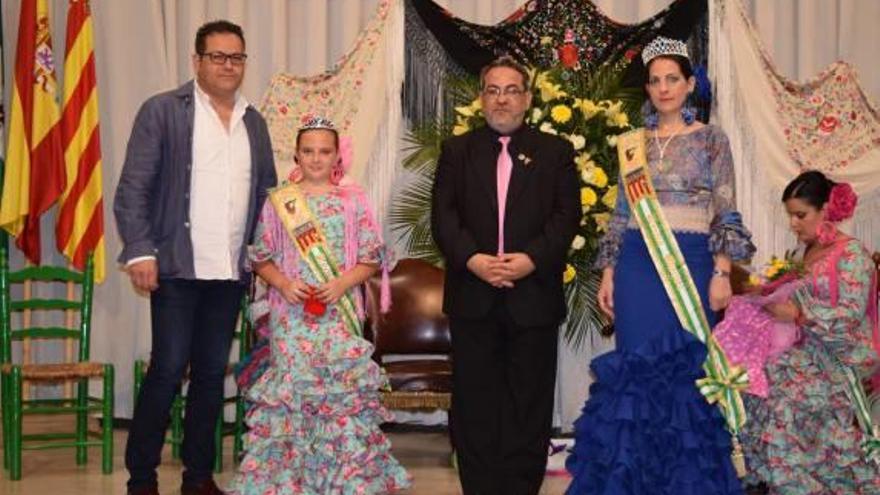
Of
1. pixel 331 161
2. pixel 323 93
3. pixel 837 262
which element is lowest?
pixel 837 262

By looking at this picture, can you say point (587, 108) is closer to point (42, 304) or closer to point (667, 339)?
point (667, 339)

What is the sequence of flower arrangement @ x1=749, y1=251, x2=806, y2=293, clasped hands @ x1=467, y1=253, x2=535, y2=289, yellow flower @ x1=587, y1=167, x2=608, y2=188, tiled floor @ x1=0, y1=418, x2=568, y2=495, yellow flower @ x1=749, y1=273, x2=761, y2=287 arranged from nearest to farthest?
1. clasped hands @ x1=467, y1=253, x2=535, y2=289
2. flower arrangement @ x1=749, y1=251, x2=806, y2=293
3. tiled floor @ x1=0, y1=418, x2=568, y2=495
4. yellow flower @ x1=749, y1=273, x2=761, y2=287
5. yellow flower @ x1=587, y1=167, x2=608, y2=188

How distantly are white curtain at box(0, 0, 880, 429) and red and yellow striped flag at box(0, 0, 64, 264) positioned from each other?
0.34m

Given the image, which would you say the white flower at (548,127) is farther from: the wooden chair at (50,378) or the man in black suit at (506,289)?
the wooden chair at (50,378)

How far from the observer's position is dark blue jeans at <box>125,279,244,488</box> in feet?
13.9

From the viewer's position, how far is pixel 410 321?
5656mm

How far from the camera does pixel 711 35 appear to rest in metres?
6.04

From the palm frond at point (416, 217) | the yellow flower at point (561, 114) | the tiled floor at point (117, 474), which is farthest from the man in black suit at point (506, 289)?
the palm frond at point (416, 217)

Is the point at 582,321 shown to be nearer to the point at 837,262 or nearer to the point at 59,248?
the point at 837,262

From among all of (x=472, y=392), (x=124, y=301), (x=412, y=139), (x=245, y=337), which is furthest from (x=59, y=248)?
(x=472, y=392)

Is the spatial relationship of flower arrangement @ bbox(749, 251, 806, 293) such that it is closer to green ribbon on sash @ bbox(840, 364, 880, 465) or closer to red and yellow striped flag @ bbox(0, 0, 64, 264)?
green ribbon on sash @ bbox(840, 364, 880, 465)

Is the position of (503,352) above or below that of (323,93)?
below

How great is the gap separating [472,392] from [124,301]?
3.04 metres

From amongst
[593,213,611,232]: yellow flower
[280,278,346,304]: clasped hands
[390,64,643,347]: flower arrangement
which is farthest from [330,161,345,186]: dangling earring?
[593,213,611,232]: yellow flower
